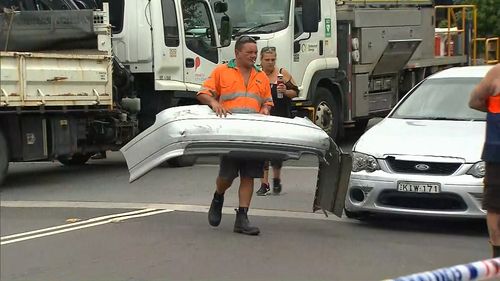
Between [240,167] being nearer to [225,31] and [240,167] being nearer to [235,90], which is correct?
[235,90]

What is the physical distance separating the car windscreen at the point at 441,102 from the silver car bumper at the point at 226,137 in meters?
1.63

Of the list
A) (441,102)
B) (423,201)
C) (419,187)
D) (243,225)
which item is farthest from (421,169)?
(243,225)

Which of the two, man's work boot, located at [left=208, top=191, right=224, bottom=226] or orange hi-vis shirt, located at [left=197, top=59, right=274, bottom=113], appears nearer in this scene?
orange hi-vis shirt, located at [left=197, top=59, right=274, bottom=113]

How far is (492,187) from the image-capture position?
5.70 metres

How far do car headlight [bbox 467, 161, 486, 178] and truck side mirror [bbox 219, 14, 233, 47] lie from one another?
578 cm

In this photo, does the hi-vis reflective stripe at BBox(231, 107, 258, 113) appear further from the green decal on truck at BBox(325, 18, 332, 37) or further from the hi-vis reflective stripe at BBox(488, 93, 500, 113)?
the green decal on truck at BBox(325, 18, 332, 37)

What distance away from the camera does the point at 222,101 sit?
23.7 feet

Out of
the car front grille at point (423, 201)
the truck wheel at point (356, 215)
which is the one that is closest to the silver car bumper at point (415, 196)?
the car front grille at point (423, 201)

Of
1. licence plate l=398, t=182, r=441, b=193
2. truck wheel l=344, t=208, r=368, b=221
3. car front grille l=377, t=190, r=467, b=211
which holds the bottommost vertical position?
truck wheel l=344, t=208, r=368, b=221

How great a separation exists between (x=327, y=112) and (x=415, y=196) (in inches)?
265

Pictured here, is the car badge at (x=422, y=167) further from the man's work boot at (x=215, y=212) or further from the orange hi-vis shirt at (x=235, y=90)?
the man's work boot at (x=215, y=212)

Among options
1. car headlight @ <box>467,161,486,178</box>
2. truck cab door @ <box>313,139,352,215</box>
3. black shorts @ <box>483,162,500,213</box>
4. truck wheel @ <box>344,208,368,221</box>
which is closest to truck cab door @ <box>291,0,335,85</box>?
truck wheel @ <box>344,208,368,221</box>

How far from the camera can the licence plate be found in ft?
23.4

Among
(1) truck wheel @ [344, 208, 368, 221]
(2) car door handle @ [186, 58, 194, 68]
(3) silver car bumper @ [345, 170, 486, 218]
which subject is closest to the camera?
(3) silver car bumper @ [345, 170, 486, 218]
